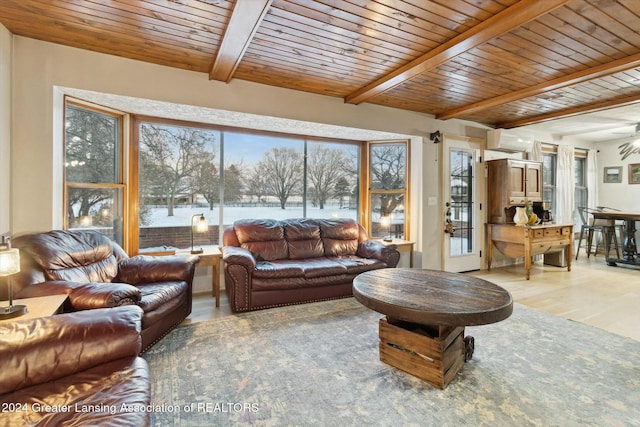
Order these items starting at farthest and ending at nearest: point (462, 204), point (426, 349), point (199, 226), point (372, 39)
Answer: point (462, 204) → point (199, 226) → point (372, 39) → point (426, 349)

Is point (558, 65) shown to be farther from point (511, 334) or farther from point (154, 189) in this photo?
point (154, 189)

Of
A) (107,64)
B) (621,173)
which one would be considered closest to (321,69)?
(107,64)

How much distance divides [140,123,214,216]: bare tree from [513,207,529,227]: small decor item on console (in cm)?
472

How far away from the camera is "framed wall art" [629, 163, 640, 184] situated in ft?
20.5

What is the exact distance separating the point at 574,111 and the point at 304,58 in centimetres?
412

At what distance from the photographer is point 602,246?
6566 mm

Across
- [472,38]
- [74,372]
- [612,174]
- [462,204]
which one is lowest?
[74,372]

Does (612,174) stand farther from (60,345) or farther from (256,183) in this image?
(60,345)

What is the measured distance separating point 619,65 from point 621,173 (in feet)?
16.8

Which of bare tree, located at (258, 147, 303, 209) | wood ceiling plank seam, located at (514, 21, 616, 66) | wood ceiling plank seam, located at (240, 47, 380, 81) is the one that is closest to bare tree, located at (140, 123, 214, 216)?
bare tree, located at (258, 147, 303, 209)

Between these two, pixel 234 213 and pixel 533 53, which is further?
pixel 234 213

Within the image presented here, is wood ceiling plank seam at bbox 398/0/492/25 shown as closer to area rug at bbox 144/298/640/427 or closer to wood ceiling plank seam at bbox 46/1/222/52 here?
wood ceiling plank seam at bbox 46/1/222/52

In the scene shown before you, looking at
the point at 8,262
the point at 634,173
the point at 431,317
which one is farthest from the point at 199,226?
the point at 634,173

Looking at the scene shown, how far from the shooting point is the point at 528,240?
182 inches
